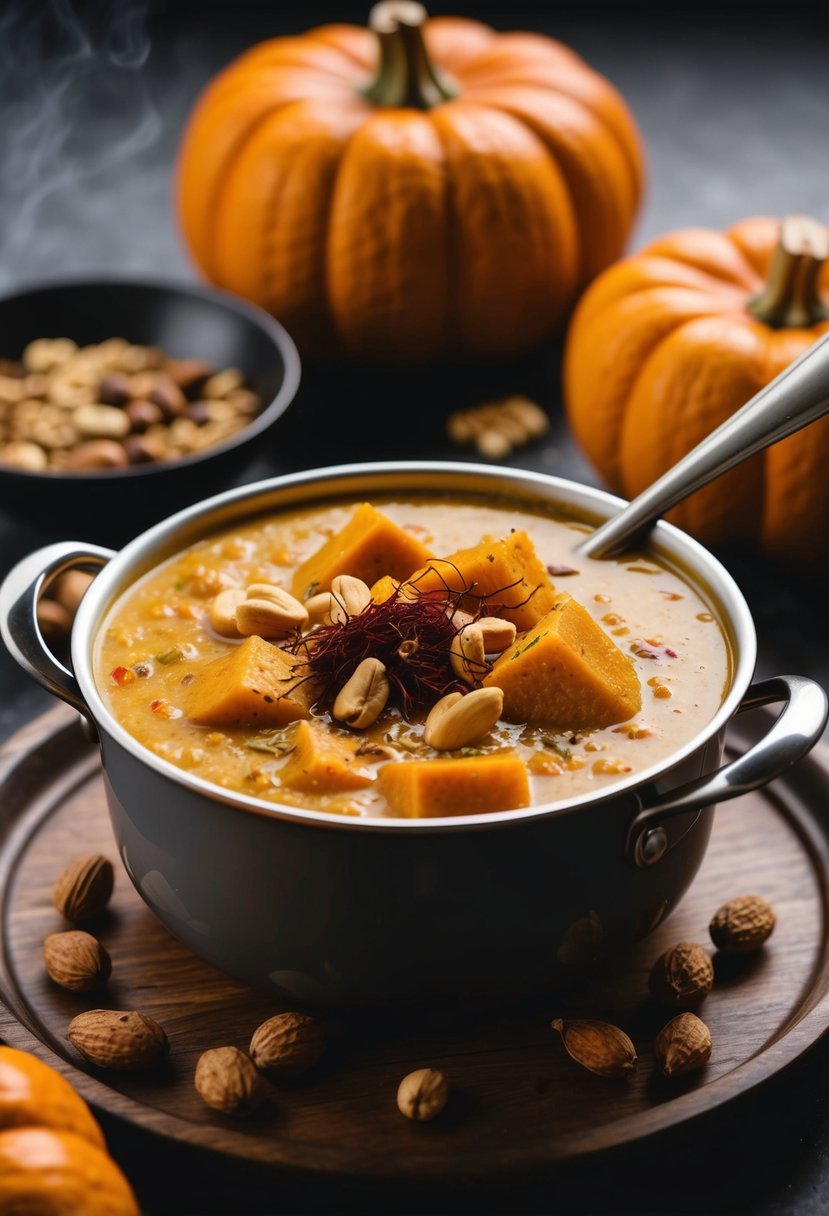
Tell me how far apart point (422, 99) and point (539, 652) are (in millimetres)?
2413

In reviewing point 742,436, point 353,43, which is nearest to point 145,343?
point 353,43

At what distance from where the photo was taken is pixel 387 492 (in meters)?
2.58

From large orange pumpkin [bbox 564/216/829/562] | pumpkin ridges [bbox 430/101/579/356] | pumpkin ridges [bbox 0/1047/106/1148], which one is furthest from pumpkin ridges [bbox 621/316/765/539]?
pumpkin ridges [bbox 0/1047/106/1148]

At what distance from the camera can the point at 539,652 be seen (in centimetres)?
199

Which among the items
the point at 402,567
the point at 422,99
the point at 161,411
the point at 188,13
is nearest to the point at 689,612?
the point at 402,567

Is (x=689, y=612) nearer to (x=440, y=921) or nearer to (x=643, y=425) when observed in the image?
(x=440, y=921)

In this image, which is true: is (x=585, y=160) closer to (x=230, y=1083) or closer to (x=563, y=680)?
(x=563, y=680)

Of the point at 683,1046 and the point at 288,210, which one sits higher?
the point at 288,210

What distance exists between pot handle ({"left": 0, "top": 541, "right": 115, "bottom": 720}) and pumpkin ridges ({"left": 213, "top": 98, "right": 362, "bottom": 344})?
186 cm

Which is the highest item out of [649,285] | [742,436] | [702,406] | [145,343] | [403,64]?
[403,64]

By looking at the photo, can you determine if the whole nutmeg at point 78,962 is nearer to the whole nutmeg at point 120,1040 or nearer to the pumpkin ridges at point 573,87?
the whole nutmeg at point 120,1040

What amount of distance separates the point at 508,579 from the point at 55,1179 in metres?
1.08

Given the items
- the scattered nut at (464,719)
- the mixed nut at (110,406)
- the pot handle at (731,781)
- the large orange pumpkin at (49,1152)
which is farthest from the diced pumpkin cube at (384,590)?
the mixed nut at (110,406)

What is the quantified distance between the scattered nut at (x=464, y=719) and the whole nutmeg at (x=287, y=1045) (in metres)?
0.42
